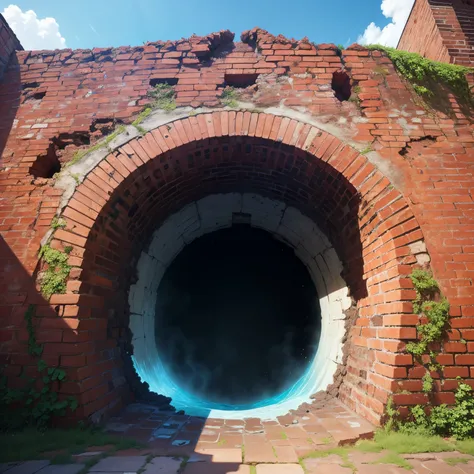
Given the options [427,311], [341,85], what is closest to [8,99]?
[341,85]

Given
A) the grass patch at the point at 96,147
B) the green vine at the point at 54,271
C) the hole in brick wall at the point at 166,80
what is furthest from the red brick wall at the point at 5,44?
the green vine at the point at 54,271

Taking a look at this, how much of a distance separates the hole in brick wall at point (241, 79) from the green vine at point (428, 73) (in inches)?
64.9

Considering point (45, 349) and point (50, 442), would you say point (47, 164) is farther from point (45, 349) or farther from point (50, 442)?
point (50, 442)

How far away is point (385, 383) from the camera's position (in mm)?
2680

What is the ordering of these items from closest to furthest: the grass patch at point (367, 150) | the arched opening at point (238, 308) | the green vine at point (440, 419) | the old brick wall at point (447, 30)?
the green vine at point (440, 419) < the grass patch at point (367, 150) < the arched opening at point (238, 308) < the old brick wall at point (447, 30)

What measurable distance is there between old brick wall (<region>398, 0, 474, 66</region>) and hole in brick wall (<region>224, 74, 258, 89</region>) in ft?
8.81

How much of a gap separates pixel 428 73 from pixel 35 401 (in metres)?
5.18

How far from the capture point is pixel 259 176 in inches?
161

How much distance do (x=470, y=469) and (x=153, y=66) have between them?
458 centimetres

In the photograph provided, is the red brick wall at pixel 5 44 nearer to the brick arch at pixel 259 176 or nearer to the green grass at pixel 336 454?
the brick arch at pixel 259 176

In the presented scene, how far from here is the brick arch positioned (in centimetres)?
285

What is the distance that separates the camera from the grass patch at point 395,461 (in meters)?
2.05

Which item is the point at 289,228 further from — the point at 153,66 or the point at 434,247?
the point at 153,66

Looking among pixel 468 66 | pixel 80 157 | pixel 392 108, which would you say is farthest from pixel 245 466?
pixel 468 66
